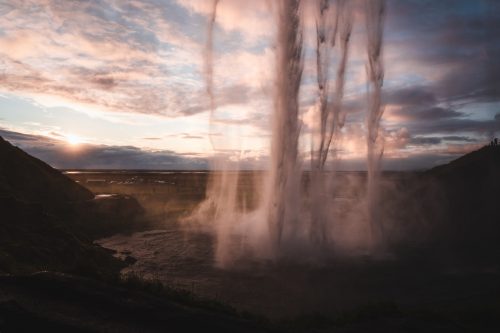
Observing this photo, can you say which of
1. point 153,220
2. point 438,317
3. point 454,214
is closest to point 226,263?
point 438,317

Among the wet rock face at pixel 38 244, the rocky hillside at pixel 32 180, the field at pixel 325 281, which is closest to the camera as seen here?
the field at pixel 325 281

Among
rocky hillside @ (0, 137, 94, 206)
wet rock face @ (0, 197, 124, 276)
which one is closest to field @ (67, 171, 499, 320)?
wet rock face @ (0, 197, 124, 276)

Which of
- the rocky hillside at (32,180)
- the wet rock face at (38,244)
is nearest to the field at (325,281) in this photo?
the wet rock face at (38,244)

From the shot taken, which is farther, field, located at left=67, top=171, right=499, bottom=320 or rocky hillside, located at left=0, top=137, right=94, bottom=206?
rocky hillside, located at left=0, top=137, right=94, bottom=206

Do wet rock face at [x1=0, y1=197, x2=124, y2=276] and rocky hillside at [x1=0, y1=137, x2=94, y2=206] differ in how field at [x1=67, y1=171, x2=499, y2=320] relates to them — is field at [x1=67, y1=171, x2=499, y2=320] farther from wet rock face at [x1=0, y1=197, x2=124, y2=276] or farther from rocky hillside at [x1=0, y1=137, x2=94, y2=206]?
rocky hillside at [x1=0, y1=137, x2=94, y2=206]

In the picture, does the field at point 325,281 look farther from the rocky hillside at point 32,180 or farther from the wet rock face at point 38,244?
the rocky hillside at point 32,180

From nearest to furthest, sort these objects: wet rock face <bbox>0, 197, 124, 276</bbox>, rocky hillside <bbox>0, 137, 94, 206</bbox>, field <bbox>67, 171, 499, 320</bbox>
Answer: field <bbox>67, 171, 499, 320</bbox>
wet rock face <bbox>0, 197, 124, 276</bbox>
rocky hillside <bbox>0, 137, 94, 206</bbox>

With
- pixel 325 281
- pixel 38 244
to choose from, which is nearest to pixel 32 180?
pixel 38 244

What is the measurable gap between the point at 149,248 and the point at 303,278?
1468cm

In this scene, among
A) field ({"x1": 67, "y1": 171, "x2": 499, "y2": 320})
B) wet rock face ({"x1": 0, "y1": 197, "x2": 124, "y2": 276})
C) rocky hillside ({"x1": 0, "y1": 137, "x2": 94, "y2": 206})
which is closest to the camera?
field ({"x1": 67, "y1": 171, "x2": 499, "y2": 320})

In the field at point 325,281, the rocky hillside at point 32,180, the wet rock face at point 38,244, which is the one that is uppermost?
the rocky hillside at point 32,180

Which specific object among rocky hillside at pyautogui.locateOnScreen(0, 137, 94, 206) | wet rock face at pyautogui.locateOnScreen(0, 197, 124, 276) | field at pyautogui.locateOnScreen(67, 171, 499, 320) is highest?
rocky hillside at pyautogui.locateOnScreen(0, 137, 94, 206)

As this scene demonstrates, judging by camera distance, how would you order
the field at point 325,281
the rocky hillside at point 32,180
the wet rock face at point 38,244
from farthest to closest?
the rocky hillside at point 32,180 < the wet rock face at point 38,244 < the field at point 325,281

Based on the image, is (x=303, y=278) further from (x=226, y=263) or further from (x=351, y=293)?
(x=226, y=263)
